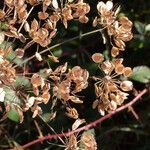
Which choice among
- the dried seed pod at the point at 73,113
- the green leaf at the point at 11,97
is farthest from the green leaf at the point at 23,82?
the dried seed pod at the point at 73,113

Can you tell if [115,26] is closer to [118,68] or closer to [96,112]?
[118,68]

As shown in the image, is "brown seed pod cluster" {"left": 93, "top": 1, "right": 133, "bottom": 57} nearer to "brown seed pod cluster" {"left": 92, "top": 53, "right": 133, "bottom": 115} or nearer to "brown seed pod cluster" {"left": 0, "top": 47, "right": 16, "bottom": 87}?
"brown seed pod cluster" {"left": 92, "top": 53, "right": 133, "bottom": 115}

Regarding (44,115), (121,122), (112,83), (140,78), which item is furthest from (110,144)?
(112,83)

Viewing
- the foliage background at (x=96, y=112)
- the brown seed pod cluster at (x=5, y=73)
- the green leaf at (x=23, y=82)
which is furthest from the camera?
the foliage background at (x=96, y=112)

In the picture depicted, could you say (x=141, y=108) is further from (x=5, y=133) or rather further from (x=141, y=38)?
(x=5, y=133)

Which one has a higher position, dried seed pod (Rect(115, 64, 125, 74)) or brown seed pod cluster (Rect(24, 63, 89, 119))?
brown seed pod cluster (Rect(24, 63, 89, 119))

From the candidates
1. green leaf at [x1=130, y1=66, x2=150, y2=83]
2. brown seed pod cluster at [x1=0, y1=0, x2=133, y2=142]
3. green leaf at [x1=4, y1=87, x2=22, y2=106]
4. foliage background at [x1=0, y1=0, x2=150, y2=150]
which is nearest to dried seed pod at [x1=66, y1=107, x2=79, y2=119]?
brown seed pod cluster at [x1=0, y1=0, x2=133, y2=142]

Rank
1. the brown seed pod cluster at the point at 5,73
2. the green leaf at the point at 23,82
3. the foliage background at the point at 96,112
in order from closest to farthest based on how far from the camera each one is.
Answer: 1. the brown seed pod cluster at the point at 5,73
2. the green leaf at the point at 23,82
3. the foliage background at the point at 96,112

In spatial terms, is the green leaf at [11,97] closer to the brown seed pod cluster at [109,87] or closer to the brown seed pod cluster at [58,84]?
the brown seed pod cluster at [58,84]

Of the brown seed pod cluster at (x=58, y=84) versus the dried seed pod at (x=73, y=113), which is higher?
the brown seed pod cluster at (x=58, y=84)
